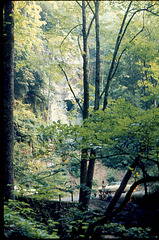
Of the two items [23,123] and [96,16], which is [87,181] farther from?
[23,123]

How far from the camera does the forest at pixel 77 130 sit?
3.32m

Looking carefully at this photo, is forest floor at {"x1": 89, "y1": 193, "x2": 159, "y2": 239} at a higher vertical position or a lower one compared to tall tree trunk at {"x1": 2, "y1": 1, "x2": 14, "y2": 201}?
lower

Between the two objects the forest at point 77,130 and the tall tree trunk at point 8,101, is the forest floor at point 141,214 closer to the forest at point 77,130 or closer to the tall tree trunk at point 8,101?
the forest at point 77,130

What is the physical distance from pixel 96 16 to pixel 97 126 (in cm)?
433

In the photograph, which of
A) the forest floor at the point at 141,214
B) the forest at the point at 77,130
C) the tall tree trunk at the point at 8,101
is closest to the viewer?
the forest at the point at 77,130

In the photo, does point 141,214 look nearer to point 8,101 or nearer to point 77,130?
point 77,130

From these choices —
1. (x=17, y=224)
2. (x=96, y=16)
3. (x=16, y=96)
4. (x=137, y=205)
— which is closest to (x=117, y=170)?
(x=137, y=205)

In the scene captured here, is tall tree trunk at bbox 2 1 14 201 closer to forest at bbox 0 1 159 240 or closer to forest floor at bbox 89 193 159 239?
forest at bbox 0 1 159 240

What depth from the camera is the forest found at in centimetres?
332

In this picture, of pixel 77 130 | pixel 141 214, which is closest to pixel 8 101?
pixel 77 130

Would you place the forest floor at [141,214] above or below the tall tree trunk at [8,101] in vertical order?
below

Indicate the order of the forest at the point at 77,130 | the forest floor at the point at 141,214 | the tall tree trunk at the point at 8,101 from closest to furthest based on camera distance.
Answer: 1. the forest at the point at 77,130
2. the tall tree trunk at the point at 8,101
3. the forest floor at the point at 141,214

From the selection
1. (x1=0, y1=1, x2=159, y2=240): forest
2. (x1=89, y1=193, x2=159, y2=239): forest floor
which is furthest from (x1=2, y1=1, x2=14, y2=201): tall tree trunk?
(x1=89, y1=193, x2=159, y2=239): forest floor

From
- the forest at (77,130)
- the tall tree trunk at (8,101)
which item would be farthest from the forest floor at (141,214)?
the tall tree trunk at (8,101)
